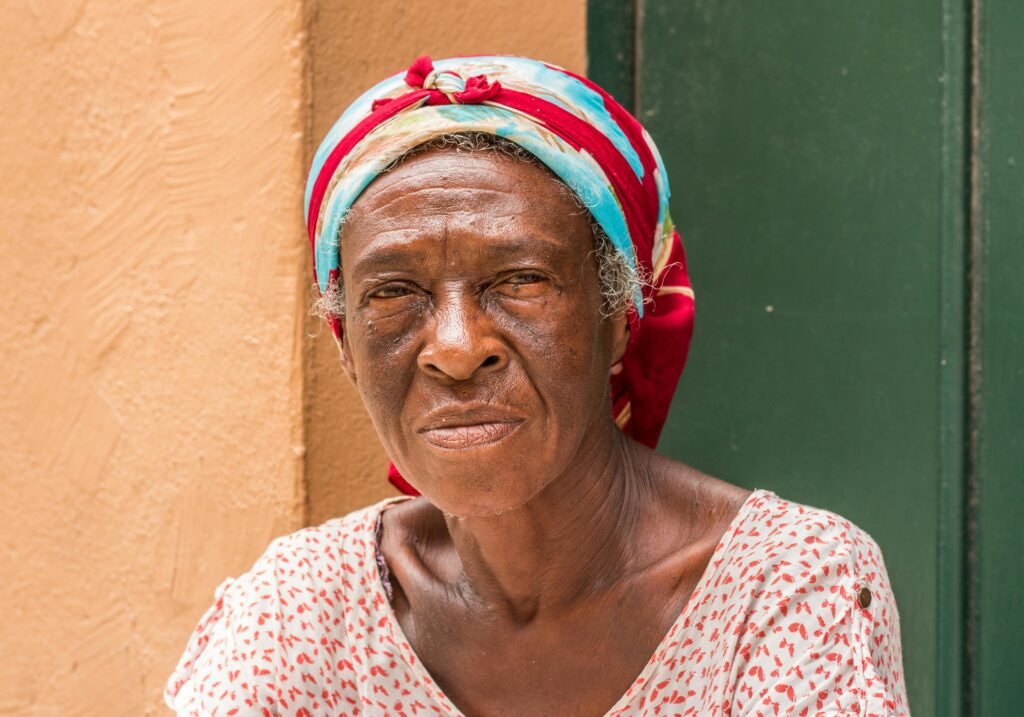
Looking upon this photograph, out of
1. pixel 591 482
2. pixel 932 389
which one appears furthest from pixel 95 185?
pixel 932 389

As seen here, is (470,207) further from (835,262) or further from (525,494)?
(835,262)

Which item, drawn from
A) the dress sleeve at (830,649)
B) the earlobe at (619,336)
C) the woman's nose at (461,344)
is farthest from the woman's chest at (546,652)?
the woman's nose at (461,344)

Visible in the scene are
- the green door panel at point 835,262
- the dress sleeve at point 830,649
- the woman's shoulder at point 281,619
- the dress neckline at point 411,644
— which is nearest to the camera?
the dress sleeve at point 830,649

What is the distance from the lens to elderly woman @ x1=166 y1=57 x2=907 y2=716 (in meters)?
1.99

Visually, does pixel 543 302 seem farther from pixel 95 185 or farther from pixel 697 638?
pixel 95 185

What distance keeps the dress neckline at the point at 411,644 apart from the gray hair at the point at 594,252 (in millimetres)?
391

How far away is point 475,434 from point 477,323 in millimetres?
164

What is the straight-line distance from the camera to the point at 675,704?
2090 millimetres

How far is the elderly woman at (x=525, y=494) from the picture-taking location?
6.51 feet

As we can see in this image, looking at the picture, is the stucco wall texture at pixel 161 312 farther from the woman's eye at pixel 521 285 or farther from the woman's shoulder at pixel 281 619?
the woman's eye at pixel 521 285

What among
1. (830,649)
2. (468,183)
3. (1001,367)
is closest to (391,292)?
(468,183)

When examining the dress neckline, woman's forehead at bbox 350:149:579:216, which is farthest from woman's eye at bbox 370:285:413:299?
the dress neckline

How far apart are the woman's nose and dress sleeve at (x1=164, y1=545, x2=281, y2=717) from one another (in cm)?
59

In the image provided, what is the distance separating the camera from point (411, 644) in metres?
2.34
